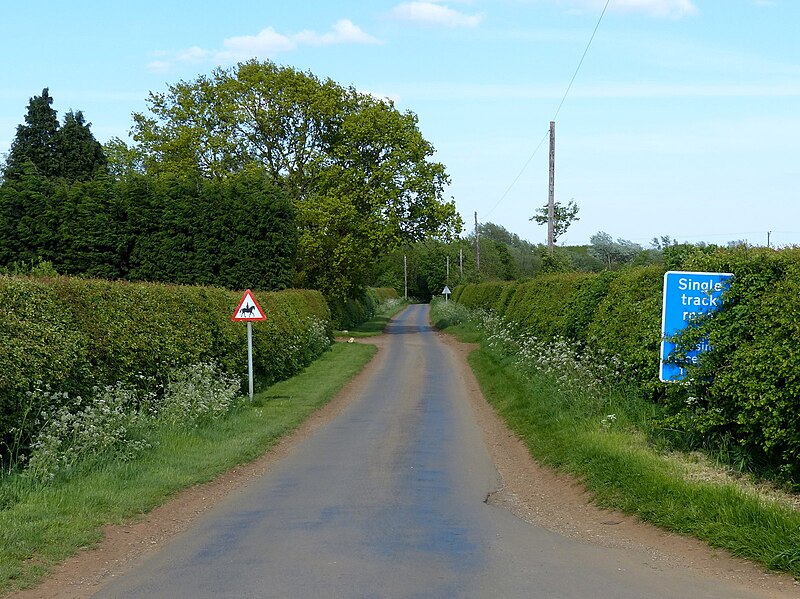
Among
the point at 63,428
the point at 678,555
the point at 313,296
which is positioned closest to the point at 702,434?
the point at 678,555

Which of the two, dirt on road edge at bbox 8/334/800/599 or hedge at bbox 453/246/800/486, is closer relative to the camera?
dirt on road edge at bbox 8/334/800/599

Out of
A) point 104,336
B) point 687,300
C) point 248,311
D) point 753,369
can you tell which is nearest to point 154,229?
point 248,311

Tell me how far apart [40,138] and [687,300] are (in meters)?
52.0

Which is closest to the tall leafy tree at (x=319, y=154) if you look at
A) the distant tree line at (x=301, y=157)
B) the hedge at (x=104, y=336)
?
the distant tree line at (x=301, y=157)

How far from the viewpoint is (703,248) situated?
43.3ft

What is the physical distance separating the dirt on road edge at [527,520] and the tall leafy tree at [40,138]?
4540cm

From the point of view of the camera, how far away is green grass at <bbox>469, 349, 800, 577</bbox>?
698 cm

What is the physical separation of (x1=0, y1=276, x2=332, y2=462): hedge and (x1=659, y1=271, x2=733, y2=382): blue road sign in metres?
7.72

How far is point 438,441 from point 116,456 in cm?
571

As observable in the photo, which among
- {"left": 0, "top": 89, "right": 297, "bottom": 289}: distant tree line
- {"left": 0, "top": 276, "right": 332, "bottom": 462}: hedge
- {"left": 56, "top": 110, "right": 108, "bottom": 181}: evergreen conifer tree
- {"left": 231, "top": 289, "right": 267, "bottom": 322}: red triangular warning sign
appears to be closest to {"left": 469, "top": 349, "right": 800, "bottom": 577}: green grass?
{"left": 231, "top": 289, "right": 267, "bottom": 322}: red triangular warning sign

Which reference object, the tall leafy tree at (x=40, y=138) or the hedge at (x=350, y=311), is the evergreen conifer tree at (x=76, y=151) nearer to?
the tall leafy tree at (x=40, y=138)

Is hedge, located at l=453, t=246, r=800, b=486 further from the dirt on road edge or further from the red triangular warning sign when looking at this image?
the red triangular warning sign

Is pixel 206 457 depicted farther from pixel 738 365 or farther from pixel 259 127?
pixel 259 127

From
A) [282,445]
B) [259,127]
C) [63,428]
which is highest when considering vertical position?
[259,127]
